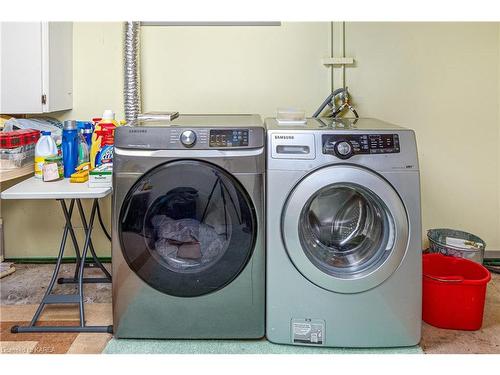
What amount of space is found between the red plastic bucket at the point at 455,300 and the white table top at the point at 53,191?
1.56m

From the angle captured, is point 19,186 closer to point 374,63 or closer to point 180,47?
point 180,47

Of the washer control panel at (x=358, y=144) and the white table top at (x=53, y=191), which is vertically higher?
the washer control panel at (x=358, y=144)

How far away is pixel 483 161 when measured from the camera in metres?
2.96

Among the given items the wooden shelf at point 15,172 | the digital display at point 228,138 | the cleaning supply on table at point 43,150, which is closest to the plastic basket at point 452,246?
the digital display at point 228,138

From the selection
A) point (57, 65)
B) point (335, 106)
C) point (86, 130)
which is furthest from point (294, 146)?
point (57, 65)

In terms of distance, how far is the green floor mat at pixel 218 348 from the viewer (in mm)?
2035

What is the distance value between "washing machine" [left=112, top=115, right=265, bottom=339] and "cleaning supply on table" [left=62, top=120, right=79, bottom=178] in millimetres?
504

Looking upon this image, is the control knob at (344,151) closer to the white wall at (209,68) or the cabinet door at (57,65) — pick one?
the white wall at (209,68)

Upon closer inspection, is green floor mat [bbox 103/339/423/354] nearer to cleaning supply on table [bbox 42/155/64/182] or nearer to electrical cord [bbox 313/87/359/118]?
cleaning supply on table [bbox 42/155/64/182]

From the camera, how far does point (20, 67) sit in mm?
2559

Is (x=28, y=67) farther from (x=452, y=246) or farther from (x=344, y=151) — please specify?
(x=452, y=246)
